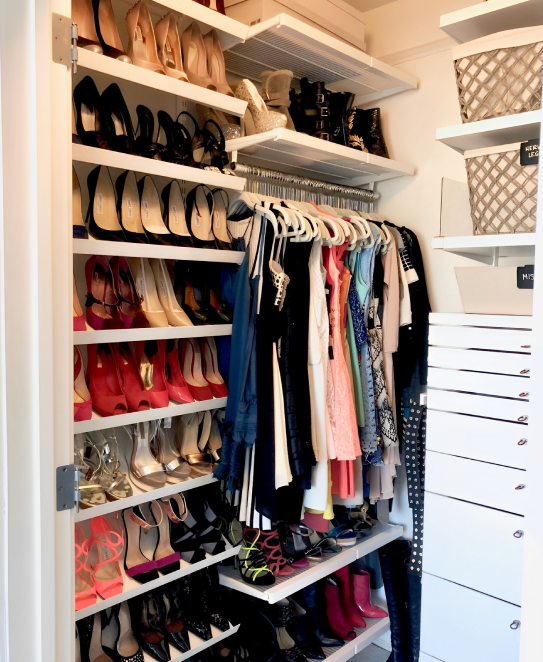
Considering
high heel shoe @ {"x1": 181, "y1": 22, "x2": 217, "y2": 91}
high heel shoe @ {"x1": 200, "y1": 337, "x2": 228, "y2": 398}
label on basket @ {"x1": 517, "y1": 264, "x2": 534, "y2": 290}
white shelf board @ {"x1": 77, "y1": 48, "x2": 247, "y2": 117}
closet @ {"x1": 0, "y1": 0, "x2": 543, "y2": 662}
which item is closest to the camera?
closet @ {"x1": 0, "y1": 0, "x2": 543, "y2": 662}

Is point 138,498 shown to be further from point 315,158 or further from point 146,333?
point 315,158

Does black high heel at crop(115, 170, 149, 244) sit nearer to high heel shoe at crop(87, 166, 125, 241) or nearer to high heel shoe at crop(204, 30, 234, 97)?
high heel shoe at crop(87, 166, 125, 241)

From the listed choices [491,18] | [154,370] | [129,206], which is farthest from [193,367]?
[491,18]

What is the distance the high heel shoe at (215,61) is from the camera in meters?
1.92

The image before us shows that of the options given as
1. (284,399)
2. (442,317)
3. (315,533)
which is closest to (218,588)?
(315,533)

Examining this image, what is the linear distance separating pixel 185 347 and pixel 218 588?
0.86 metres

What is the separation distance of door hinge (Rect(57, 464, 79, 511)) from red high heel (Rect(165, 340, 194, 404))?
657mm

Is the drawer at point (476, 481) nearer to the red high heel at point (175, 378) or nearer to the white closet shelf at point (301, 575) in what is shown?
the white closet shelf at point (301, 575)

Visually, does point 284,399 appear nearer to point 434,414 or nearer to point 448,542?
point 434,414

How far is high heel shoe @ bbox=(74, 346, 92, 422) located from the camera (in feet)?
4.99

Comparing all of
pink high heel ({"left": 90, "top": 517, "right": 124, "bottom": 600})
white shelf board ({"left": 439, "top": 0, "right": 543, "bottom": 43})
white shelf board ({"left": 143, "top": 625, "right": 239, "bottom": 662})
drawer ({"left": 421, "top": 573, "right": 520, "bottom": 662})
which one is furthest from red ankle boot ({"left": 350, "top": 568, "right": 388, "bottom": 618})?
white shelf board ({"left": 439, "top": 0, "right": 543, "bottom": 43})

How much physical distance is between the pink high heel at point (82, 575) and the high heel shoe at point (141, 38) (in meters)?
1.38

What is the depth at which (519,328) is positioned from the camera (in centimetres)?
170

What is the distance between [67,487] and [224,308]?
3.14 ft
